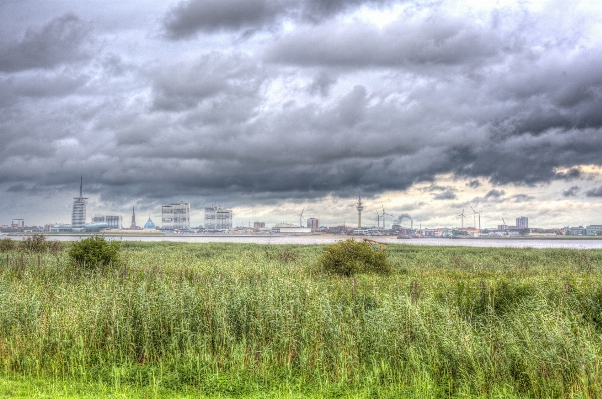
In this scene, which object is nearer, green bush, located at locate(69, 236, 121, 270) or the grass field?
the grass field

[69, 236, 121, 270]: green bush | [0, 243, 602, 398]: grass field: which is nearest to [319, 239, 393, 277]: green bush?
[0, 243, 602, 398]: grass field

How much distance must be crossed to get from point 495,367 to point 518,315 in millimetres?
4601

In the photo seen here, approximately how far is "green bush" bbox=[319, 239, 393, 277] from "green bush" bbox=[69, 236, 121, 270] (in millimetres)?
12177

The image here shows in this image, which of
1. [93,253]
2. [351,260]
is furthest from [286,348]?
[93,253]

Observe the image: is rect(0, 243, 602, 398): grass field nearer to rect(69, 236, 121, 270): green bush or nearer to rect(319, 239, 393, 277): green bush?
rect(319, 239, 393, 277): green bush

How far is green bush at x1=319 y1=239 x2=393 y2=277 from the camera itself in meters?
24.3

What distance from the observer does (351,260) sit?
24.6m

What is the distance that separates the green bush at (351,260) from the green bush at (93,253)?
12177mm

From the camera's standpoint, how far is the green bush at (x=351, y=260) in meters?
24.3

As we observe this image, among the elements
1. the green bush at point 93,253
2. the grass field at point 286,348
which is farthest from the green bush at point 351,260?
the green bush at point 93,253

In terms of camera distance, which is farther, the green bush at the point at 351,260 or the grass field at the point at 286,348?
the green bush at the point at 351,260

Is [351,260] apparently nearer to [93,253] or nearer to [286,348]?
[286,348]

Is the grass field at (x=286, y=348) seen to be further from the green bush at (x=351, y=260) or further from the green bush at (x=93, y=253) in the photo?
the green bush at (x=93, y=253)

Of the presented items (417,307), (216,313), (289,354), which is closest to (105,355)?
(216,313)
